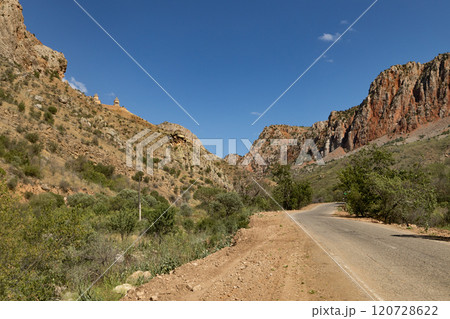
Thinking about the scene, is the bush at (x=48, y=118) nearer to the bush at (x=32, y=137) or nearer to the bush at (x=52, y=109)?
the bush at (x=52, y=109)

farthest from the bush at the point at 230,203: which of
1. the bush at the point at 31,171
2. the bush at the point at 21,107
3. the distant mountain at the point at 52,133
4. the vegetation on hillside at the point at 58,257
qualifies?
the bush at the point at 21,107

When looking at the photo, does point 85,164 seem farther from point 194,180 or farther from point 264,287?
point 264,287

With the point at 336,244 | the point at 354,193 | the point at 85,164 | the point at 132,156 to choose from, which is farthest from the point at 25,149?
the point at 354,193

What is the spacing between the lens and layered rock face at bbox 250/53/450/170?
379ft

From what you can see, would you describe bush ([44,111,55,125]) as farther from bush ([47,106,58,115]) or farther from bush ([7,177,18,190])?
bush ([7,177,18,190])

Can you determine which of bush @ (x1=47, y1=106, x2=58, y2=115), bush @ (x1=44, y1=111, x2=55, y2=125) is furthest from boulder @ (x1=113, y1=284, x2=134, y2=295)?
bush @ (x1=47, y1=106, x2=58, y2=115)

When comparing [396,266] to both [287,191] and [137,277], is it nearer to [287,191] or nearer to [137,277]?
[137,277]

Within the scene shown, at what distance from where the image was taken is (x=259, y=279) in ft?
18.2

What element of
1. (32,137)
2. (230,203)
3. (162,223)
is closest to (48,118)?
(32,137)

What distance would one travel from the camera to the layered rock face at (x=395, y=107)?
115375mm

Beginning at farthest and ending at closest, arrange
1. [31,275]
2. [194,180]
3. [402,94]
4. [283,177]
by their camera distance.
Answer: [402,94], [194,180], [283,177], [31,275]

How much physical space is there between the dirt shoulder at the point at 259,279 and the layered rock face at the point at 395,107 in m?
136
